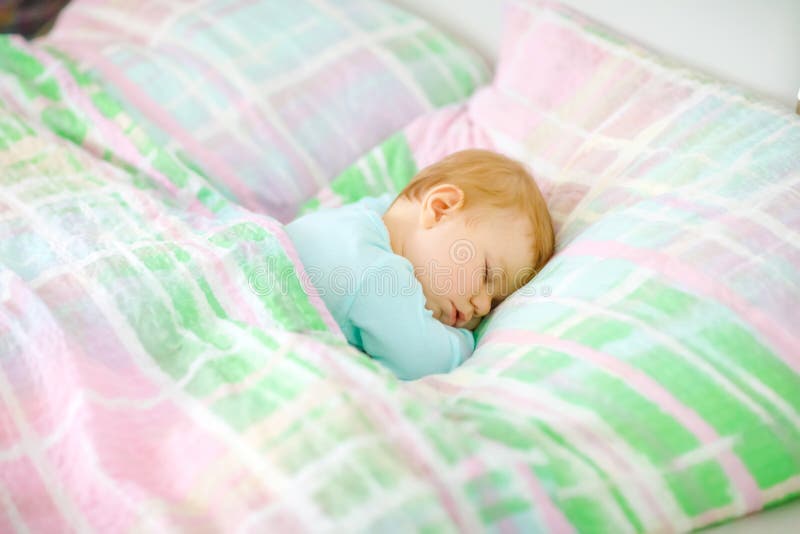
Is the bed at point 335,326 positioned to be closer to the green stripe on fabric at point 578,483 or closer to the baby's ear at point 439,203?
the green stripe on fabric at point 578,483

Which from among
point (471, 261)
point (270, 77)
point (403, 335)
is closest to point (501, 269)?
point (471, 261)

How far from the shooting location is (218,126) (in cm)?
158

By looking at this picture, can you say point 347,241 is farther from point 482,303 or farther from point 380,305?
point 482,303

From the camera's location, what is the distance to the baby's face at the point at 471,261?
121 centimetres

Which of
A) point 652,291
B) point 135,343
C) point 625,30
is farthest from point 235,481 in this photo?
point 625,30

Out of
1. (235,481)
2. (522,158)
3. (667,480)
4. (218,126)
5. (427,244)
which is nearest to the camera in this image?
(235,481)

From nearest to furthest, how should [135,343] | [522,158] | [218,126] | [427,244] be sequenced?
[135,343] < [427,244] < [522,158] < [218,126]

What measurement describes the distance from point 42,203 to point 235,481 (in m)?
0.69

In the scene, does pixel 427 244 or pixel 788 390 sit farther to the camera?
pixel 427 244

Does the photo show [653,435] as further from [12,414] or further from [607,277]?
[12,414]

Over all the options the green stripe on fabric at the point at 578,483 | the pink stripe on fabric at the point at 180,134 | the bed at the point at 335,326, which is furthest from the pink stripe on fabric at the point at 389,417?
the pink stripe on fabric at the point at 180,134

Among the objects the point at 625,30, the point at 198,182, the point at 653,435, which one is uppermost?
the point at 625,30

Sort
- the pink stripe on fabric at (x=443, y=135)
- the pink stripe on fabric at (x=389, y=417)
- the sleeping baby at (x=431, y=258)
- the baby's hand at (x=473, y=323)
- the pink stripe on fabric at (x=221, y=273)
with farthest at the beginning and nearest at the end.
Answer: the pink stripe on fabric at (x=443, y=135)
the baby's hand at (x=473, y=323)
the sleeping baby at (x=431, y=258)
the pink stripe on fabric at (x=221, y=273)
the pink stripe on fabric at (x=389, y=417)

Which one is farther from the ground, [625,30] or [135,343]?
[625,30]
